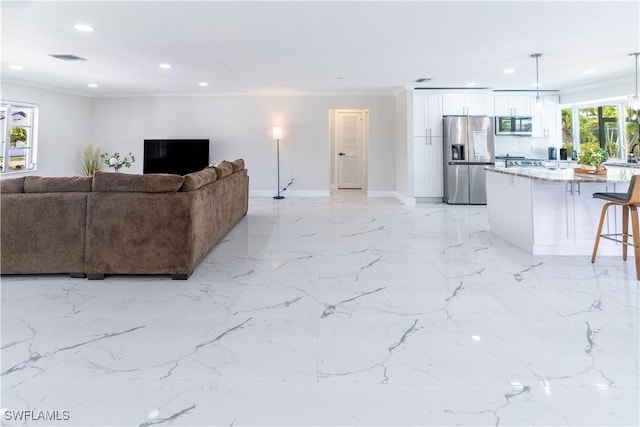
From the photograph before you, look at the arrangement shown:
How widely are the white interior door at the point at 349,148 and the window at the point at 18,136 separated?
7.15m

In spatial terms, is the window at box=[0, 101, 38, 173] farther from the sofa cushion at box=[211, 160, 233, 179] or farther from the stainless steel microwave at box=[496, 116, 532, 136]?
the stainless steel microwave at box=[496, 116, 532, 136]

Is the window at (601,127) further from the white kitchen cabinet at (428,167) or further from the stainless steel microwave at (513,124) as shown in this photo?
the white kitchen cabinet at (428,167)

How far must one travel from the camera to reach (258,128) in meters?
8.62

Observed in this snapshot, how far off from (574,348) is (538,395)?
1.86 feet

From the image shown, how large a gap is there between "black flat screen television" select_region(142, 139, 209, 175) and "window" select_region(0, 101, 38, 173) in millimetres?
2054

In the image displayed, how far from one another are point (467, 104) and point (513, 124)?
1.00 m

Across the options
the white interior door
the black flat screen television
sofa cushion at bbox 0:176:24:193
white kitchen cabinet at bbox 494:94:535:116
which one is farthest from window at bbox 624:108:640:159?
sofa cushion at bbox 0:176:24:193

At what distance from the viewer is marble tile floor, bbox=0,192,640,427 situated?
1511 mm

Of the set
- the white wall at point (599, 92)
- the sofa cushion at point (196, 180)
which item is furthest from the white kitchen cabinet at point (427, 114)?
the sofa cushion at point (196, 180)

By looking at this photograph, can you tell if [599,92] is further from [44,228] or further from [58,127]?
[58,127]

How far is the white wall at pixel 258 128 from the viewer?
28.1 feet

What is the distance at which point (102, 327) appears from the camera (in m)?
2.26

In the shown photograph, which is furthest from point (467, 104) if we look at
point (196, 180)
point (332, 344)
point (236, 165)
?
point (332, 344)

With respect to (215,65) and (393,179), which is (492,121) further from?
(215,65)
